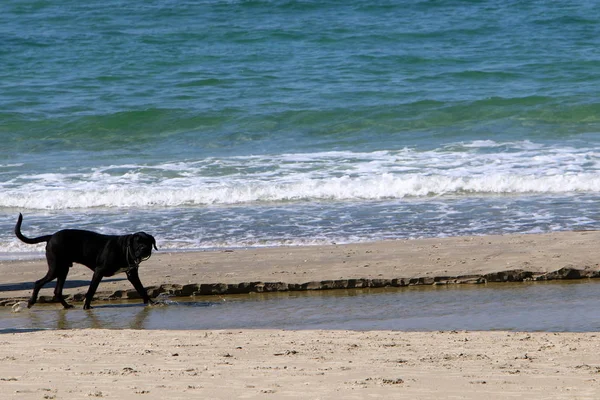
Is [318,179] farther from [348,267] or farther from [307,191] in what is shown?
[348,267]

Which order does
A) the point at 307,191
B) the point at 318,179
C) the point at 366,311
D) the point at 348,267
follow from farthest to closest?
the point at 318,179
the point at 307,191
the point at 348,267
the point at 366,311

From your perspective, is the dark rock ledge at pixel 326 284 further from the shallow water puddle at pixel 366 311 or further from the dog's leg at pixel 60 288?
the dog's leg at pixel 60 288

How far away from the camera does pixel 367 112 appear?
18.9 metres

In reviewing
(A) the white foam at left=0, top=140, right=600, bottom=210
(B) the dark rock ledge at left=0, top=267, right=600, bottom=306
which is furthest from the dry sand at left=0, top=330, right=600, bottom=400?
(A) the white foam at left=0, top=140, right=600, bottom=210

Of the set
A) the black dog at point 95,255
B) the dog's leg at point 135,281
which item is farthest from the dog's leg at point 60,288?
the dog's leg at point 135,281

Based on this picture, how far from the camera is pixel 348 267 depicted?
352 inches

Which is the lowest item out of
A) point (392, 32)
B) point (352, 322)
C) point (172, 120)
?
point (352, 322)

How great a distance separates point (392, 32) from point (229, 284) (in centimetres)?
1716

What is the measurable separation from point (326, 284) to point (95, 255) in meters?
2.10

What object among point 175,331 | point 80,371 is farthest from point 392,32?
point 80,371

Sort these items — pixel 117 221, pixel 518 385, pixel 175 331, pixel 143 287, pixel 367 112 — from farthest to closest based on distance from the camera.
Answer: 1. pixel 367 112
2. pixel 117 221
3. pixel 143 287
4. pixel 175 331
5. pixel 518 385

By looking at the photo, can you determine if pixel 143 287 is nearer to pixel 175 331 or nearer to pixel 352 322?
pixel 175 331

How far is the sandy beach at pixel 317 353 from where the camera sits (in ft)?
Answer: 16.4

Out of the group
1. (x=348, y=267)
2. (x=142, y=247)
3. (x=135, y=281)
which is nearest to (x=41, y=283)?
(x=135, y=281)
